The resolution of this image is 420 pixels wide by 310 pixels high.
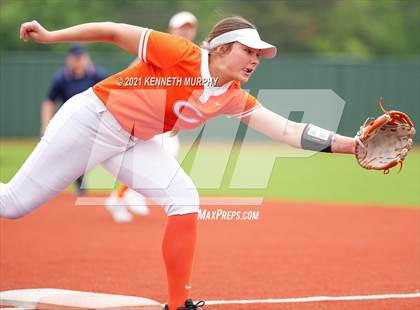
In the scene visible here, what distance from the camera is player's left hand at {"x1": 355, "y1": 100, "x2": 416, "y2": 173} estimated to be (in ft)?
18.9

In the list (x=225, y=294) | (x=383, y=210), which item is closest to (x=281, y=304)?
(x=225, y=294)

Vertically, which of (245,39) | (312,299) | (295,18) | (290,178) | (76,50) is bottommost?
(312,299)

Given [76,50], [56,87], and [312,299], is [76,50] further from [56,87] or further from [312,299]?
[312,299]

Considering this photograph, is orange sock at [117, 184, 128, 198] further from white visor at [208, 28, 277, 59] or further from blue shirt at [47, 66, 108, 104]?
white visor at [208, 28, 277, 59]

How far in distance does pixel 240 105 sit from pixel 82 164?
3.96ft

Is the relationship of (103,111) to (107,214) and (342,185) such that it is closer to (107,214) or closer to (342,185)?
(107,214)

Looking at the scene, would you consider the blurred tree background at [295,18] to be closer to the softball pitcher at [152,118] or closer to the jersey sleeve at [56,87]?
the jersey sleeve at [56,87]

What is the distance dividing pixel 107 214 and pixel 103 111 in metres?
7.38

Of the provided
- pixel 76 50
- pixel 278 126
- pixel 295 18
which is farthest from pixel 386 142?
pixel 295 18

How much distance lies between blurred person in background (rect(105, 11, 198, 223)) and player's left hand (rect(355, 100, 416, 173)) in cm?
485

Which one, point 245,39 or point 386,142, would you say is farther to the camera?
point 386,142

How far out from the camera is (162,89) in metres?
5.72

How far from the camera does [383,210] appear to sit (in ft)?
44.2

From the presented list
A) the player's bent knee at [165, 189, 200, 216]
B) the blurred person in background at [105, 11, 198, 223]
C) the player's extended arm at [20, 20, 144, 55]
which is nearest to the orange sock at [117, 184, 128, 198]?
the blurred person in background at [105, 11, 198, 223]
